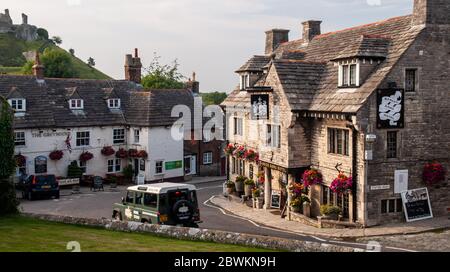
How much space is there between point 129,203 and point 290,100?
11.0 m

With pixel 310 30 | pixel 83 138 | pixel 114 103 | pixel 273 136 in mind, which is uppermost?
pixel 310 30

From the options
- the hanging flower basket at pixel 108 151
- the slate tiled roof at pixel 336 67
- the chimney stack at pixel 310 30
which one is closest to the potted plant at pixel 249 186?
the slate tiled roof at pixel 336 67

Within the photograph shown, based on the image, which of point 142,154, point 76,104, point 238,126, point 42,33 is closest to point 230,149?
point 238,126

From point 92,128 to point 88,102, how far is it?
282cm

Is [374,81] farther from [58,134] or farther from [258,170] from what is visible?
A: [58,134]

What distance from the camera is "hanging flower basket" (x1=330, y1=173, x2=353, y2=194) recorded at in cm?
2714

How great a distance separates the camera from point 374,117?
26.6 meters

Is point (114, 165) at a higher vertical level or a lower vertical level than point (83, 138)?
lower

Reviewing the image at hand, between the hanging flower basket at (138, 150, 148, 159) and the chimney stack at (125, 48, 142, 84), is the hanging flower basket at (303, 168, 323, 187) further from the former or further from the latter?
the chimney stack at (125, 48, 142, 84)

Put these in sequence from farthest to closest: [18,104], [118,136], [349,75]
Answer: [118,136], [18,104], [349,75]

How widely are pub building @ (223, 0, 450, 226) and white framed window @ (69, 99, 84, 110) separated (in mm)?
22034

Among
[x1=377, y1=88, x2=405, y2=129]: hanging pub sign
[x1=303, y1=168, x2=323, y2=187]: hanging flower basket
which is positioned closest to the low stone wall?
[x1=377, y1=88, x2=405, y2=129]: hanging pub sign

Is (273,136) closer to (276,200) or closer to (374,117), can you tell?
(276,200)
